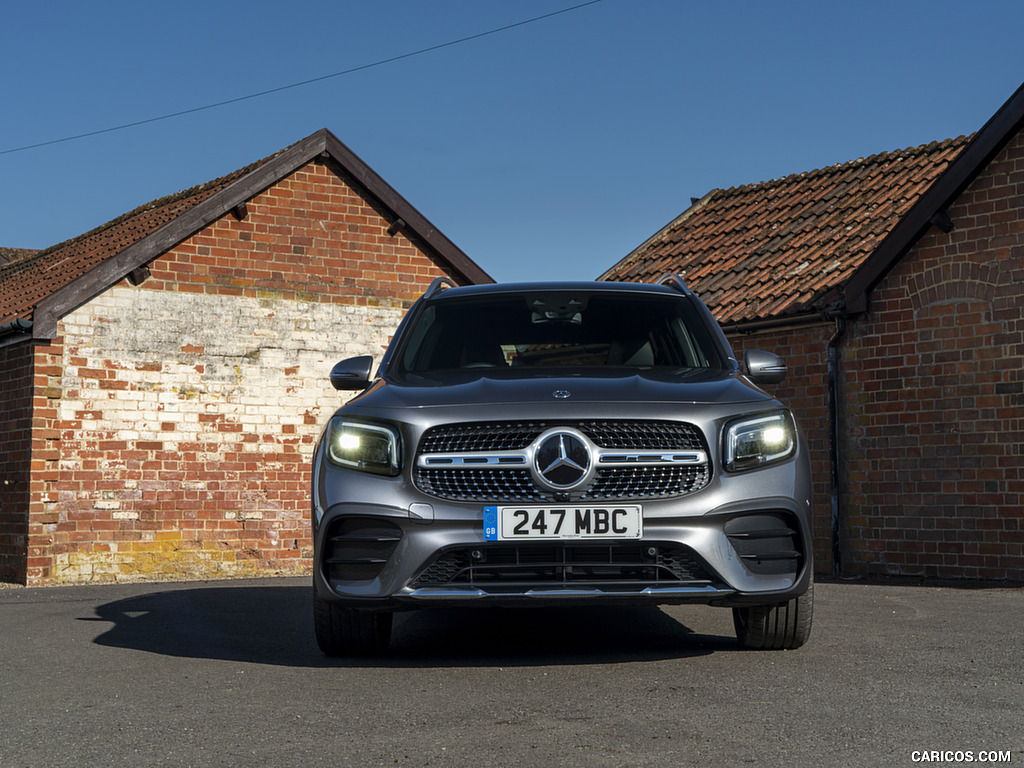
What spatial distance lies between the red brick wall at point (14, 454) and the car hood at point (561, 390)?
29.2ft

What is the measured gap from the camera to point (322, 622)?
5.29 metres

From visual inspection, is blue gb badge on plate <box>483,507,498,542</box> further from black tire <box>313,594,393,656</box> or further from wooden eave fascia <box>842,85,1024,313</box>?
wooden eave fascia <box>842,85,1024,313</box>

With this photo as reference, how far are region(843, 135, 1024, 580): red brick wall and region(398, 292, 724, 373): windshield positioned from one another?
611cm

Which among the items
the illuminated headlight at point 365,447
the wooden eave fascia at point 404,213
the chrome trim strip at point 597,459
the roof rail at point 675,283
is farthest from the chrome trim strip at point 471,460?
the wooden eave fascia at point 404,213

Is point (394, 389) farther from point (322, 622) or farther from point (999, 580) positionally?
point (999, 580)

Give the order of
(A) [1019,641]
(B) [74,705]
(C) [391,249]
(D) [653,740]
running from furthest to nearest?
(C) [391,249], (A) [1019,641], (B) [74,705], (D) [653,740]

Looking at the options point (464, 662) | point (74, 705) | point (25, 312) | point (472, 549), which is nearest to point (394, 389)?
point (472, 549)

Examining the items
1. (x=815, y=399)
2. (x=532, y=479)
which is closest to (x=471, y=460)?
(x=532, y=479)

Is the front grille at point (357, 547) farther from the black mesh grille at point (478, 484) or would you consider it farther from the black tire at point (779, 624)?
the black tire at point (779, 624)

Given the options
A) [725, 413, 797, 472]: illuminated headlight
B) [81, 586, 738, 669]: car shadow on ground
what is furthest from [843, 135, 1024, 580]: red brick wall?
[725, 413, 797, 472]: illuminated headlight

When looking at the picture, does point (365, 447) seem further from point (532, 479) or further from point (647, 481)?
point (647, 481)

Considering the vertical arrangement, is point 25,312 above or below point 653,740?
above

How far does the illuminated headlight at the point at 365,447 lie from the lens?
16.1 ft

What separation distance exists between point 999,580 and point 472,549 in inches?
311
